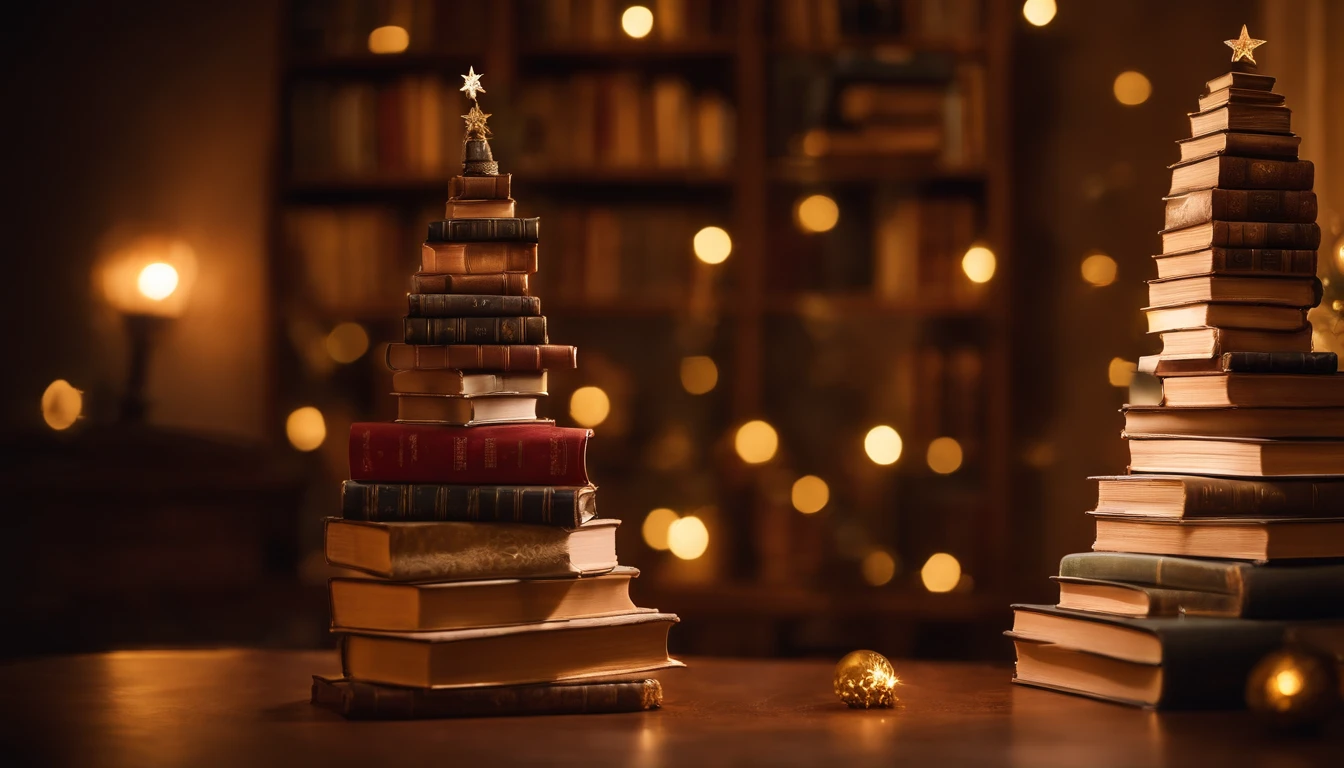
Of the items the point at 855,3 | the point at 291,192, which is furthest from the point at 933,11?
the point at 291,192

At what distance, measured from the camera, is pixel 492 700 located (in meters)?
1.14

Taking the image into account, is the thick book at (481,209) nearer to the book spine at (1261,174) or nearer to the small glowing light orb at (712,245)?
the book spine at (1261,174)

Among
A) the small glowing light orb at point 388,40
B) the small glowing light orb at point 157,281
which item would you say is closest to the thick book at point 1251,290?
the small glowing light orb at point 388,40

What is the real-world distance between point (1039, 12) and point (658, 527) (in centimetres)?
162

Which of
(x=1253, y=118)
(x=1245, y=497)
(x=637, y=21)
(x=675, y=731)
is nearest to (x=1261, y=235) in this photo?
(x=1253, y=118)

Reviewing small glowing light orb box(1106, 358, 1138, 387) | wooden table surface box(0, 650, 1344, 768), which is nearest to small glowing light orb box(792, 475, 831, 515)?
small glowing light orb box(1106, 358, 1138, 387)

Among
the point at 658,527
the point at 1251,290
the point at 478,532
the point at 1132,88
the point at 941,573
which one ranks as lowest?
the point at 941,573

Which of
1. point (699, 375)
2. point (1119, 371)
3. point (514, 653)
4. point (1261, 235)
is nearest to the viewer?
point (514, 653)

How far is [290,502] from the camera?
3.41 meters

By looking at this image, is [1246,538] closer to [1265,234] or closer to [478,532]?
[1265,234]

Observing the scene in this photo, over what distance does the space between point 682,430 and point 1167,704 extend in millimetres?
2461

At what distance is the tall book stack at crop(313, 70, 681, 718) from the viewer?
1144mm

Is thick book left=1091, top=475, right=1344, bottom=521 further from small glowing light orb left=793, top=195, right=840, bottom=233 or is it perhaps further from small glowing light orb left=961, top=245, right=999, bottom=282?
small glowing light orb left=793, top=195, right=840, bottom=233

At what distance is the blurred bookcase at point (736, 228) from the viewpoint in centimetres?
325
